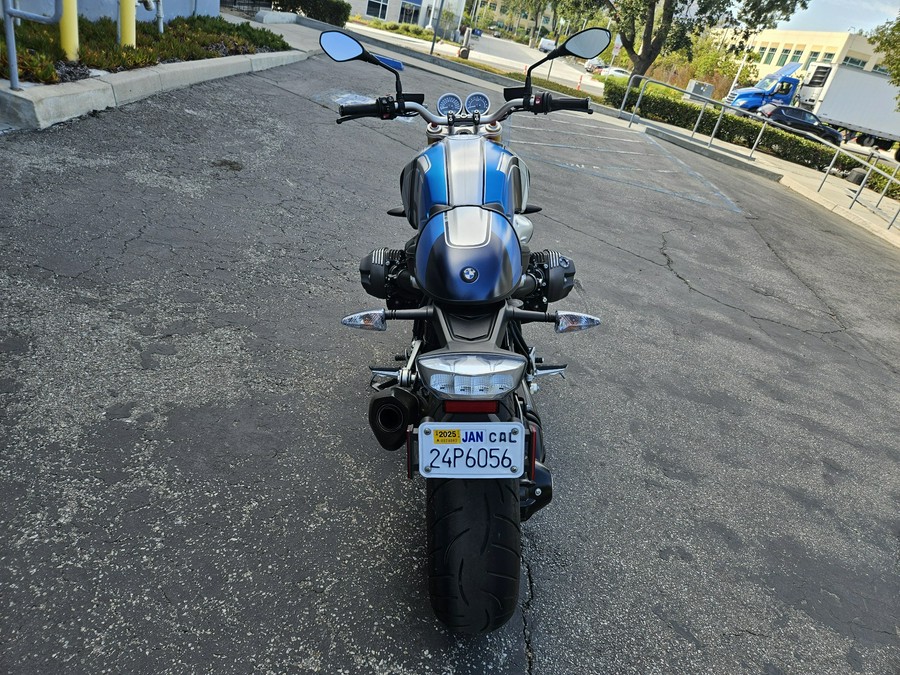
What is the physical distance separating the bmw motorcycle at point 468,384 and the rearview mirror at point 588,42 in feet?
3.46

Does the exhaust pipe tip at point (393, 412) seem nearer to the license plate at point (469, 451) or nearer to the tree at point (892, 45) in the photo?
the license plate at point (469, 451)

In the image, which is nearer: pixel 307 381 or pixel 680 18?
pixel 307 381

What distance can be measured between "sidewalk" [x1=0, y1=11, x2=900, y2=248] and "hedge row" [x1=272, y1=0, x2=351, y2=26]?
2.27 metres

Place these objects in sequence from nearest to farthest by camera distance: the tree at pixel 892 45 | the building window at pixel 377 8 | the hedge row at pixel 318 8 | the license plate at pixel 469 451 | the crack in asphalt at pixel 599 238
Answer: the license plate at pixel 469 451, the crack in asphalt at pixel 599 238, the tree at pixel 892 45, the hedge row at pixel 318 8, the building window at pixel 377 8

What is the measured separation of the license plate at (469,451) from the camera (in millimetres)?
1874

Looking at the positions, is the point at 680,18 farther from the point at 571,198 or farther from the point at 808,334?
the point at 808,334

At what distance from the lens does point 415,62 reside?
1961cm

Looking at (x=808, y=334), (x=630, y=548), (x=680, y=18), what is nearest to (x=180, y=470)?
(x=630, y=548)

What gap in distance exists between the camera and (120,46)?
7.72m

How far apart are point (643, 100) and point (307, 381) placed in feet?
65.7

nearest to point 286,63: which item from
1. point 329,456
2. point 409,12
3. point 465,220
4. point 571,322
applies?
point 329,456

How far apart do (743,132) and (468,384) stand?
21.4m

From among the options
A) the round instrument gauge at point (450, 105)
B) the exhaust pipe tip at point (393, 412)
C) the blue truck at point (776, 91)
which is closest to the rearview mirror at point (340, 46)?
the round instrument gauge at point (450, 105)

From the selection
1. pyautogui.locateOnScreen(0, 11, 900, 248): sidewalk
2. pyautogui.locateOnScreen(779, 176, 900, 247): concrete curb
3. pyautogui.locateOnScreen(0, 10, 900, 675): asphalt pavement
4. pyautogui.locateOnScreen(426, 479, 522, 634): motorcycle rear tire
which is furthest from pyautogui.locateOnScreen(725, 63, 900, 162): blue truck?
pyautogui.locateOnScreen(426, 479, 522, 634): motorcycle rear tire
